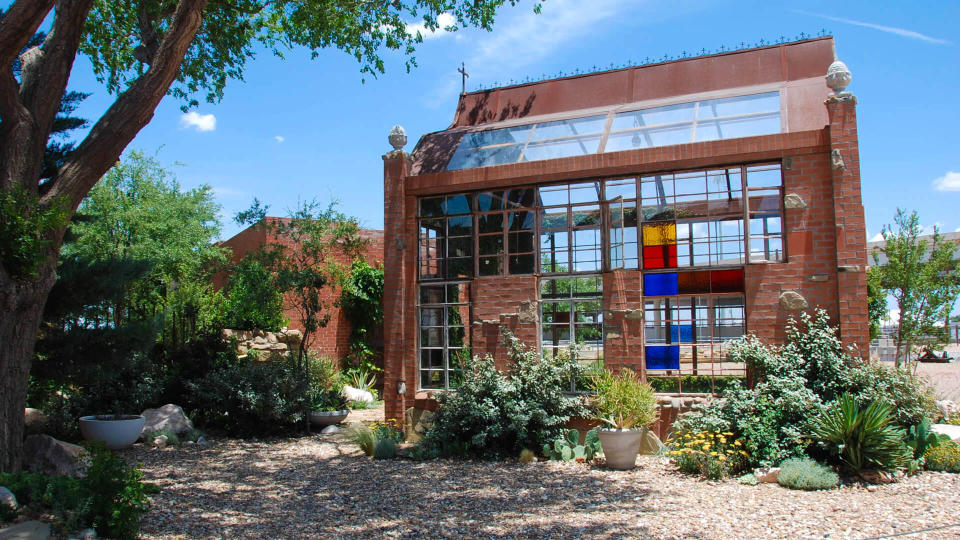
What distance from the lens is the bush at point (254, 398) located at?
1020 centimetres

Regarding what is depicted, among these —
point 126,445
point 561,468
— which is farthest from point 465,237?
point 126,445

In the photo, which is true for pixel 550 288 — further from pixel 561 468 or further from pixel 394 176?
pixel 561 468

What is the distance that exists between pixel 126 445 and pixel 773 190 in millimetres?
9563

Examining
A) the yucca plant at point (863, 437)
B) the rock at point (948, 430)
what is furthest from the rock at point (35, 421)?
the rock at point (948, 430)

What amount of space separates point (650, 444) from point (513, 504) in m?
2.88

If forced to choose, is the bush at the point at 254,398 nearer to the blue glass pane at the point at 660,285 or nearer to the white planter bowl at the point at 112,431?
the white planter bowl at the point at 112,431

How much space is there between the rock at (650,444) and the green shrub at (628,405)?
0.67 ft

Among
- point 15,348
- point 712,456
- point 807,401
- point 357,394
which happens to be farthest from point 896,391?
point 357,394

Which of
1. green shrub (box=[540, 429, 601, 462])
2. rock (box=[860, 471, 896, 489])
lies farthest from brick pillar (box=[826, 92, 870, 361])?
green shrub (box=[540, 429, 601, 462])

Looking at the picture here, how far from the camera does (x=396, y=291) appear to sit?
9.78 meters

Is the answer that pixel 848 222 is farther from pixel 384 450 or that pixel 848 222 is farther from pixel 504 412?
pixel 384 450

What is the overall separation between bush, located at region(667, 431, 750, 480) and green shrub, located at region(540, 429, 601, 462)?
103 cm

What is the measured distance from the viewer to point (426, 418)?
31.2ft

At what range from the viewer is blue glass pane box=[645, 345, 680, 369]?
8430 millimetres
